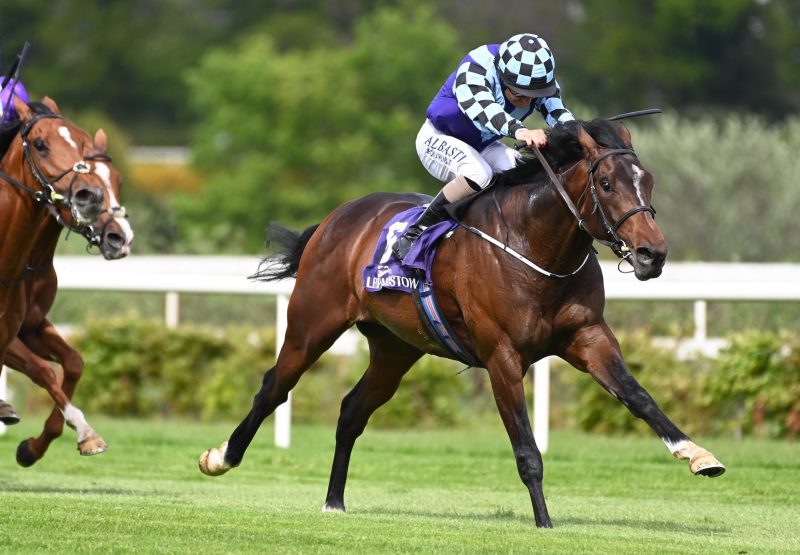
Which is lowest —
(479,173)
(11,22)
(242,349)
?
(11,22)

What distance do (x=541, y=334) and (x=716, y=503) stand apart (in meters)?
1.94

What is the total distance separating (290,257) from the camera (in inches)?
338

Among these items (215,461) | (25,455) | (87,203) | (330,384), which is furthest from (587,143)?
(330,384)

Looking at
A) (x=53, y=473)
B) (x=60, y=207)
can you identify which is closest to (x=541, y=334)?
(x=60, y=207)

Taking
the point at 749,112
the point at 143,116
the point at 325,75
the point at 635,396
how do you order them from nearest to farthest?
the point at 635,396 < the point at 749,112 < the point at 325,75 < the point at 143,116

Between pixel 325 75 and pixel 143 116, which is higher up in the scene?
pixel 325 75

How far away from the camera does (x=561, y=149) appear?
7.27m

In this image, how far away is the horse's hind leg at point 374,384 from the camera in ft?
26.6

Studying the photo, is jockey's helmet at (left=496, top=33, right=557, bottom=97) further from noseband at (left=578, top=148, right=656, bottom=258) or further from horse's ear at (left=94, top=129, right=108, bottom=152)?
horse's ear at (left=94, top=129, right=108, bottom=152)

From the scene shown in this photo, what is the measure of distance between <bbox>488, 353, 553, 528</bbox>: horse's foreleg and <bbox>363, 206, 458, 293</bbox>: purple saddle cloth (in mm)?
685

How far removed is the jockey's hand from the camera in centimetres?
717

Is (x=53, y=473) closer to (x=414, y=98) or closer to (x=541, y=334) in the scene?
(x=541, y=334)

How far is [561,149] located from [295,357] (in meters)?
1.85

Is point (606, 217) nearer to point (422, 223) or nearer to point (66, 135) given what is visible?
point (422, 223)
